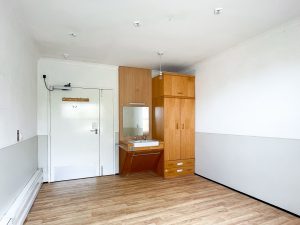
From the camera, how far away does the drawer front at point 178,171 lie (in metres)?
4.27

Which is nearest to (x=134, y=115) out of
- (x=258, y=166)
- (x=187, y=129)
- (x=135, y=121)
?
(x=135, y=121)

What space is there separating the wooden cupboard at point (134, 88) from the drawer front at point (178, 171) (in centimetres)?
105

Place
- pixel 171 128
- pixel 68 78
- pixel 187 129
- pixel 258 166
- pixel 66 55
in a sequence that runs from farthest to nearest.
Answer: pixel 187 129
pixel 171 128
pixel 68 78
pixel 66 55
pixel 258 166

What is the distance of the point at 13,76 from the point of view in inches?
91.7

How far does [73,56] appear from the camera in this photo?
12.9ft

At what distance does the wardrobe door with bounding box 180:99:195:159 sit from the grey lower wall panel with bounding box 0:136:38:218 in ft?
10.2

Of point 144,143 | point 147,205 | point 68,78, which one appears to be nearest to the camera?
→ point 147,205

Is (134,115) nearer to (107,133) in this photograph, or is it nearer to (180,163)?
(107,133)

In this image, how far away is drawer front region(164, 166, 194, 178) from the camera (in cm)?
427

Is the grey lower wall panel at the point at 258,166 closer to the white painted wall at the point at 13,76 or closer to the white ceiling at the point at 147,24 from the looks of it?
the white ceiling at the point at 147,24

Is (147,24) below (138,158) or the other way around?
the other way around

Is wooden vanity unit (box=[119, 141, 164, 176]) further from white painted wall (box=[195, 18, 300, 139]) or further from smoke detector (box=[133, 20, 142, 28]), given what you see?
smoke detector (box=[133, 20, 142, 28])

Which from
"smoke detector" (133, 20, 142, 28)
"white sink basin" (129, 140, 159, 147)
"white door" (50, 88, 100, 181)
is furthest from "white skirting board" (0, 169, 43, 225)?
"smoke detector" (133, 20, 142, 28)

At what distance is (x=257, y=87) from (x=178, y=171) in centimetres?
250
